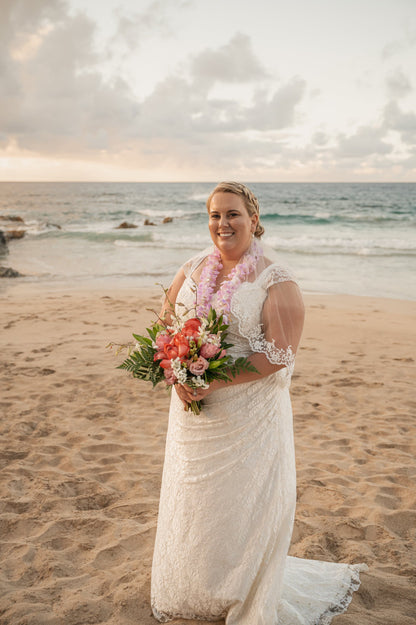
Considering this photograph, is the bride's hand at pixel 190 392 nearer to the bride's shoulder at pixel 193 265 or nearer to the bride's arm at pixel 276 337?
the bride's arm at pixel 276 337

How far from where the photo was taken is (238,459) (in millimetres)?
2658

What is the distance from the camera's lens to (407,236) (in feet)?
84.0

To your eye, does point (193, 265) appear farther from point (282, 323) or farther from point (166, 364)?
point (166, 364)

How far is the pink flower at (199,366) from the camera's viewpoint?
2.31 meters

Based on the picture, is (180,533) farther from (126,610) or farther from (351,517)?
(351,517)

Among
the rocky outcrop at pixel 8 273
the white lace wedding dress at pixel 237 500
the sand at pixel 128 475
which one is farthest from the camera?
the rocky outcrop at pixel 8 273

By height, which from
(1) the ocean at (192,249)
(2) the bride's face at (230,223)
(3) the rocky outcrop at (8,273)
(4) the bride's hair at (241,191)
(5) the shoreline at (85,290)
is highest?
(4) the bride's hair at (241,191)

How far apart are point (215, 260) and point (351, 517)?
2.35 meters

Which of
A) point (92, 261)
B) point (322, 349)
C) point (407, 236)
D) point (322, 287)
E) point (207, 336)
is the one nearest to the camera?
point (207, 336)

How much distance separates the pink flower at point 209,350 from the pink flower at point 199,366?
1.2 inches

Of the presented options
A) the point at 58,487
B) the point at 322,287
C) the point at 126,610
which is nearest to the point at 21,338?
the point at 58,487

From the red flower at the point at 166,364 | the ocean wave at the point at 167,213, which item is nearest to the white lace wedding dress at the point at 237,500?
the red flower at the point at 166,364

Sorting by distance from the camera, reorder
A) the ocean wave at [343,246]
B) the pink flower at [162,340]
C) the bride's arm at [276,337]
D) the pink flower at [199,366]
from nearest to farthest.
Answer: the pink flower at [199,366] → the pink flower at [162,340] → the bride's arm at [276,337] → the ocean wave at [343,246]

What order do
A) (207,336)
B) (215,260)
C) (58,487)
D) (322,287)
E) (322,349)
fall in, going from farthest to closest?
(322,287), (322,349), (58,487), (215,260), (207,336)
